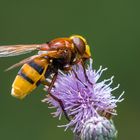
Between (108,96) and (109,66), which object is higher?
(109,66)

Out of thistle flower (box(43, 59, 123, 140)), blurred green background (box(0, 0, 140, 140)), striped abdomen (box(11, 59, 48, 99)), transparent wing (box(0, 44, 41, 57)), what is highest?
blurred green background (box(0, 0, 140, 140))

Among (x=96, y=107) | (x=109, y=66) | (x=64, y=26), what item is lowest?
(x=96, y=107)

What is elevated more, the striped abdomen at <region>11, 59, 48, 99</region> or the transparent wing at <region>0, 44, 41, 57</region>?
the transparent wing at <region>0, 44, 41, 57</region>

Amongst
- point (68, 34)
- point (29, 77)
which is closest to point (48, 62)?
point (29, 77)

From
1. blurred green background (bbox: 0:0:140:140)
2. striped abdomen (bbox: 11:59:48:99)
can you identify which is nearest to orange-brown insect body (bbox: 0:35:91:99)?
striped abdomen (bbox: 11:59:48:99)

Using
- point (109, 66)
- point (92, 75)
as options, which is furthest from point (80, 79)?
point (109, 66)

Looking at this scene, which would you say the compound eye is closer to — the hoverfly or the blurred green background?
the hoverfly

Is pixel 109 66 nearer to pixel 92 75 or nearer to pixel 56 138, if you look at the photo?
pixel 56 138
